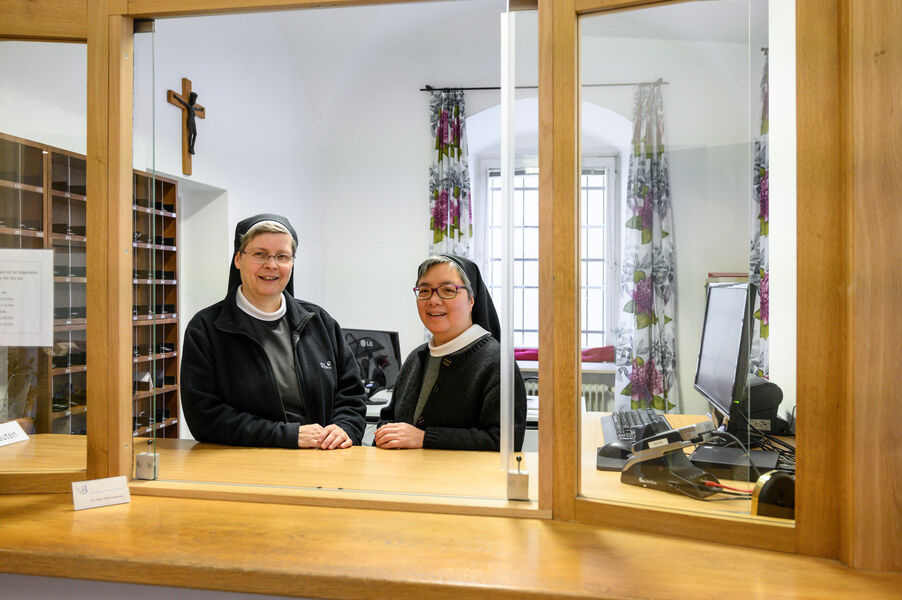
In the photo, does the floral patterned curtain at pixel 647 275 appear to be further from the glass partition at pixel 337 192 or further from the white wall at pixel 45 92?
the white wall at pixel 45 92

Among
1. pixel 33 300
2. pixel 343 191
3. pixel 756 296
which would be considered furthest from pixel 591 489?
pixel 33 300

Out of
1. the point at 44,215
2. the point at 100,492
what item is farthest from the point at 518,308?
the point at 44,215

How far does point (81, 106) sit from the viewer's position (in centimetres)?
120

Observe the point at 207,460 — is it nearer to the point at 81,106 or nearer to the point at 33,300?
the point at 33,300

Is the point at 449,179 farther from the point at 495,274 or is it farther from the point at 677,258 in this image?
the point at 677,258

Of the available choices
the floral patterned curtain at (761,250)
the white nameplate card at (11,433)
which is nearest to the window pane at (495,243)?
the floral patterned curtain at (761,250)

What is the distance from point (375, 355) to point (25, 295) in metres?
0.76

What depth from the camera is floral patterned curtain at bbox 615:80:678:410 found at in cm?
102

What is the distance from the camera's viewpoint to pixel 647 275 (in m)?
1.03

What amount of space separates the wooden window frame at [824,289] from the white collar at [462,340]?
0.25 m

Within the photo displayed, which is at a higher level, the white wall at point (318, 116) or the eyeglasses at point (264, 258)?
the white wall at point (318, 116)

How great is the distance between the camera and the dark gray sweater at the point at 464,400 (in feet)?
4.03

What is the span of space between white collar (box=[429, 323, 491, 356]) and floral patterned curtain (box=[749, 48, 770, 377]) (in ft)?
1.73

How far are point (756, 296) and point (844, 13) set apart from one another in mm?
443
